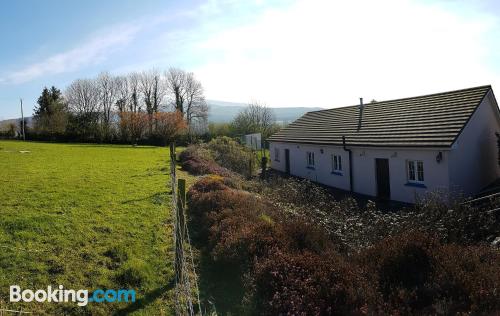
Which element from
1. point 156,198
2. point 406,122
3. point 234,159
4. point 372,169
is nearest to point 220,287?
point 156,198

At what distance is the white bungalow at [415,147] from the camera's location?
14430 mm

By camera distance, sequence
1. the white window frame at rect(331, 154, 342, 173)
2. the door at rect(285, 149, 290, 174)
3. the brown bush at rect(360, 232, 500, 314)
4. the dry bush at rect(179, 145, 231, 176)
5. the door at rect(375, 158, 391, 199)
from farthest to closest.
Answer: the door at rect(285, 149, 290, 174) < the dry bush at rect(179, 145, 231, 176) < the white window frame at rect(331, 154, 342, 173) < the door at rect(375, 158, 391, 199) < the brown bush at rect(360, 232, 500, 314)

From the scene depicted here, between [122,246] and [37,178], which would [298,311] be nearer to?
[122,246]

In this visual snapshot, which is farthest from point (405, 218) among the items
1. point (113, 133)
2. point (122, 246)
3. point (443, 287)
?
point (113, 133)

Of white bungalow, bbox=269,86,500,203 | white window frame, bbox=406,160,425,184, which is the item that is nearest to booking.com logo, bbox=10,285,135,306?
white bungalow, bbox=269,86,500,203

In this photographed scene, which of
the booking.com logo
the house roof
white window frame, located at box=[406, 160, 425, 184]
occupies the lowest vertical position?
the booking.com logo

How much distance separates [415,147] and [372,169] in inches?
116

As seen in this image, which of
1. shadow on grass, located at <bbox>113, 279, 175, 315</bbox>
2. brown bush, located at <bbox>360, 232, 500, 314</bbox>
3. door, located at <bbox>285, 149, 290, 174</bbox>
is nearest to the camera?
brown bush, located at <bbox>360, 232, 500, 314</bbox>

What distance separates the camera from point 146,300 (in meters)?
6.14

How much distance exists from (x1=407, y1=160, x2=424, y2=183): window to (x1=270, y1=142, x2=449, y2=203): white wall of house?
0.18 metres

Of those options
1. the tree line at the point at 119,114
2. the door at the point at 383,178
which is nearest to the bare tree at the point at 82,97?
the tree line at the point at 119,114

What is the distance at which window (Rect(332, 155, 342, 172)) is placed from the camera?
2045cm

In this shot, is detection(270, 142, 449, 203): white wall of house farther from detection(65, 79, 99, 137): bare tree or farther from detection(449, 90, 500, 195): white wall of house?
detection(65, 79, 99, 137): bare tree

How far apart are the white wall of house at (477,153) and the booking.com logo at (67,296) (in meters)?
12.8
